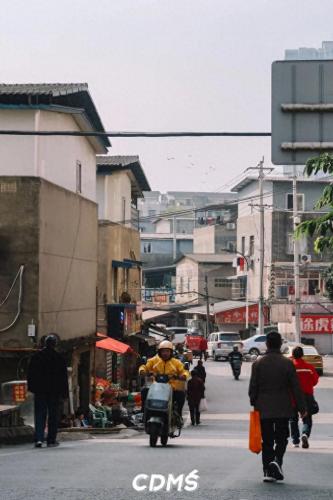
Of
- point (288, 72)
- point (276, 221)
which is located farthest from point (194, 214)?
point (288, 72)

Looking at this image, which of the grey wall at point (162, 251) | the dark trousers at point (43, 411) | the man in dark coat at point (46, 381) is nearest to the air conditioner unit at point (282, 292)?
the grey wall at point (162, 251)

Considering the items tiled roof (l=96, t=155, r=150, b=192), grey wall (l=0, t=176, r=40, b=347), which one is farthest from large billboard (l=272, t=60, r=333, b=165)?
tiled roof (l=96, t=155, r=150, b=192)

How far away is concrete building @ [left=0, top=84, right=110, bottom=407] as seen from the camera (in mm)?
24406

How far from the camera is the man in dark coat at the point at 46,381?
15.0 meters

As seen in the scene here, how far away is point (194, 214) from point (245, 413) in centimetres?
8963

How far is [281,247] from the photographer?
254 feet

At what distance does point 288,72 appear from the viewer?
14977mm

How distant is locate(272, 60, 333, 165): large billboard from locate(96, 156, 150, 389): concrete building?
24402 mm

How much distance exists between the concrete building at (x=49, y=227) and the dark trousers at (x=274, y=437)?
1420cm

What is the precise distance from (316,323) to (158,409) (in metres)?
55.4

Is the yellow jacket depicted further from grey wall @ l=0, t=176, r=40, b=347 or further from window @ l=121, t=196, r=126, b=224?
window @ l=121, t=196, r=126, b=224

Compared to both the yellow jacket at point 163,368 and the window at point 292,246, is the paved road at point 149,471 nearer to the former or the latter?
the yellow jacket at point 163,368

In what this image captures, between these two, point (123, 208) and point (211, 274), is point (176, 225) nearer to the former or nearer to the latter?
point (211, 274)

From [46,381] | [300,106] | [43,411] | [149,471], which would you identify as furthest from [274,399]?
[300,106]
